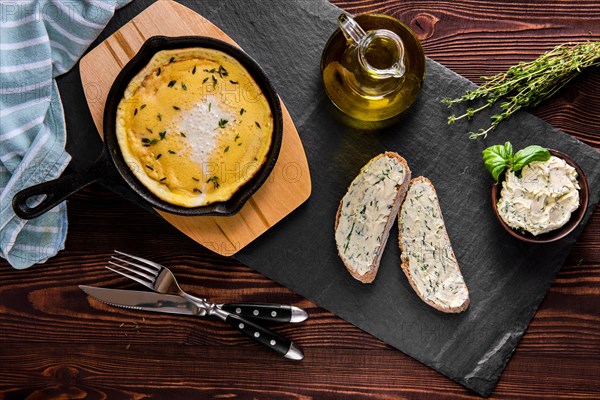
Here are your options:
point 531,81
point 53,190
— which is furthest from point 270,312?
point 531,81

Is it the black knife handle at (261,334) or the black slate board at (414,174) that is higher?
the black slate board at (414,174)

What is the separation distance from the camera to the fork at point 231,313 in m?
2.55

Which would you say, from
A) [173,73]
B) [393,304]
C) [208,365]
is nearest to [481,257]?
[393,304]

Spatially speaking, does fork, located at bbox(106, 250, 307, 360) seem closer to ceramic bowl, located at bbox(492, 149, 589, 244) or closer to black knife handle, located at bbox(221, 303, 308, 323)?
black knife handle, located at bbox(221, 303, 308, 323)

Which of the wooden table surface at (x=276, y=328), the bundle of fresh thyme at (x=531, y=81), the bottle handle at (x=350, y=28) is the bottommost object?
the wooden table surface at (x=276, y=328)

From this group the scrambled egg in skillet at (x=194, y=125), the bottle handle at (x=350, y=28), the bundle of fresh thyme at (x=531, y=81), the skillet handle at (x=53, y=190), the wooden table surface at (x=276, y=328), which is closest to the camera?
the bottle handle at (x=350, y=28)

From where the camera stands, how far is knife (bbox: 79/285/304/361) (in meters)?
2.55

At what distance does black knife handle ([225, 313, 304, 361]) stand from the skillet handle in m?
0.82

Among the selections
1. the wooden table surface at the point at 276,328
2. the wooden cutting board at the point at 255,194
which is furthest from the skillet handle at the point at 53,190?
the wooden table surface at the point at 276,328

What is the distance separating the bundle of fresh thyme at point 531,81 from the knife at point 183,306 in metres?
1.08

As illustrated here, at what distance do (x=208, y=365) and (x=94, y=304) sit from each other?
1.92 feet

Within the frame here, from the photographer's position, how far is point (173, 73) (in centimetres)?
235

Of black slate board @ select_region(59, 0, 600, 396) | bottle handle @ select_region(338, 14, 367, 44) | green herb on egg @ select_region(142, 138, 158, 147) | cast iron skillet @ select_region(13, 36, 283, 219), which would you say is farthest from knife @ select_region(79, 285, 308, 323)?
bottle handle @ select_region(338, 14, 367, 44)

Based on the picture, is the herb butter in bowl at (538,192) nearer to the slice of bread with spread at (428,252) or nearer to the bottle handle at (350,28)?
the slice of bread with spread at (428,252)
